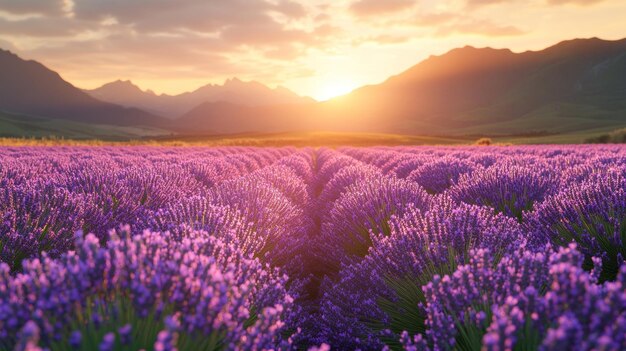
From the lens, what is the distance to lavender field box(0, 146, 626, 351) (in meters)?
1.35

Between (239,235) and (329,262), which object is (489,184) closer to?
(329,262)

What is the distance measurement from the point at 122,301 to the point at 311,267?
3406mm

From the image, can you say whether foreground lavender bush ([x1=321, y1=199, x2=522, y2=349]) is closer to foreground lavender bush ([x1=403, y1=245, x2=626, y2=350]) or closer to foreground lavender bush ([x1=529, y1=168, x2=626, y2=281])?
foreground lavender bush ([x1=529, y1=168, x2=626, y2=281])

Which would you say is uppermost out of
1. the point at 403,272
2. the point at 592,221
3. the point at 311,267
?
the point at 592,221

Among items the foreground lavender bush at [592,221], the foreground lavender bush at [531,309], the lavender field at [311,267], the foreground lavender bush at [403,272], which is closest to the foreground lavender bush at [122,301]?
the lavender field at [311,267]

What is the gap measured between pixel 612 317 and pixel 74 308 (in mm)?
1574

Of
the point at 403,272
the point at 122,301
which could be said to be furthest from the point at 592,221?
the point at 122,301

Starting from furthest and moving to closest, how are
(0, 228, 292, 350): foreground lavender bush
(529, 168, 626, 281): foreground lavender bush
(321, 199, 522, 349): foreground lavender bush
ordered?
1. (529, 168, 626, 281): foreground lavender bush
2. (321, 199, 522, 349): foreground lavender bush
3. (0, 228, 292, 350): foreground lavender bush

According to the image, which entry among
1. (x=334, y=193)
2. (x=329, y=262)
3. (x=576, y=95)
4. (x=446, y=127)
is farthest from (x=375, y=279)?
(x=576, y=95)

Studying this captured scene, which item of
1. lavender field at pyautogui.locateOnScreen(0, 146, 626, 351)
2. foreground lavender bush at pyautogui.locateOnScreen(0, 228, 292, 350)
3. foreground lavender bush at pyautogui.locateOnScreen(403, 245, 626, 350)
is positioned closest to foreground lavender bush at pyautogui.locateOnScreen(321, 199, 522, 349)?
lavender field at pyautogui.locateOnScreen(0, 146, 626, 351)

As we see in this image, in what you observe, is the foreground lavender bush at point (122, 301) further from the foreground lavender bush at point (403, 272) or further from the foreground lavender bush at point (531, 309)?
the foreground lavender bush at point (403, 272)

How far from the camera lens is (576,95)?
168 metres

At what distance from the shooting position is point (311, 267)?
487 cm

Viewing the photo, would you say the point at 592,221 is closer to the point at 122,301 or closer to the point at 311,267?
the point at 311,267
